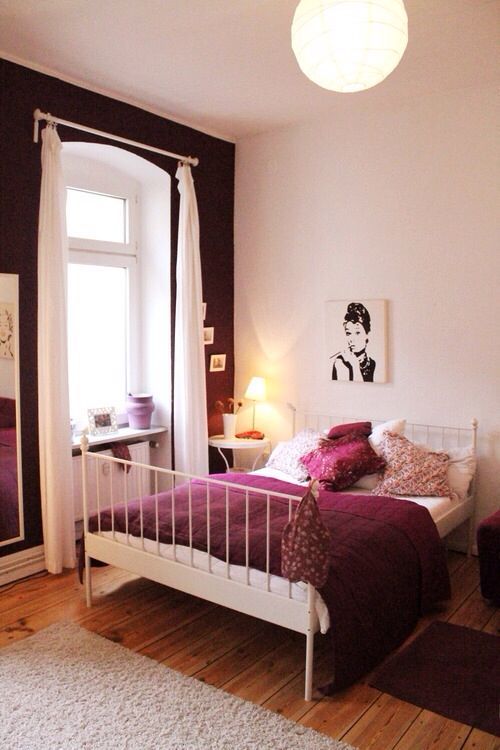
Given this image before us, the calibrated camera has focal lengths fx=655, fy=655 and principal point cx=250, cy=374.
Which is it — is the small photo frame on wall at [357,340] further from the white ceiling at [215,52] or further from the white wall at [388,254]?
the white ceiling at [215,52]

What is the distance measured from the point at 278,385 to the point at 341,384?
0.57 metres

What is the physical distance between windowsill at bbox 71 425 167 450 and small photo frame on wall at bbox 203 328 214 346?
0.74 m

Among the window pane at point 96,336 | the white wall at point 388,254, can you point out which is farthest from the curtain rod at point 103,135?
the window pane at point 96,336

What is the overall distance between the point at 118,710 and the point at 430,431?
263 cm

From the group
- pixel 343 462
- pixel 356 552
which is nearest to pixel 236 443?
pixel 343 462

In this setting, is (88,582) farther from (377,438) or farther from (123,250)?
(123,250)

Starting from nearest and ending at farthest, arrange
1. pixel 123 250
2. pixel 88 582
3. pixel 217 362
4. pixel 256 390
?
pixel 88 582, pixel 123 250, pixel 256 390, pixel 217 362

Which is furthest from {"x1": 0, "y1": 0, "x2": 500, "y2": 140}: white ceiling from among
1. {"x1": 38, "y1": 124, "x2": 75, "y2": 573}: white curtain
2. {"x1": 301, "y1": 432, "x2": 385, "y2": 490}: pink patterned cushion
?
{"x1": 301, "y1": 432, "x2": 385, "y2": 490}: pink patterned cushion

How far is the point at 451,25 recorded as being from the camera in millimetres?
3219

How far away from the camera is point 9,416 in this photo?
3797 mm

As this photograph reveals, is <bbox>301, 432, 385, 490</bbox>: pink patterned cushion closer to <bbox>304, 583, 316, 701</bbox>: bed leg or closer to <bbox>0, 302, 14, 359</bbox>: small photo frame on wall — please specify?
<bbox>304, 583, 316, 701</bbox>: bed leg

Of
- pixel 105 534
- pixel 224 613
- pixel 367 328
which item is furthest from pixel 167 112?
pixel 224 613

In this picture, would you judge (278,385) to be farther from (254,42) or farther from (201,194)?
(254,42)

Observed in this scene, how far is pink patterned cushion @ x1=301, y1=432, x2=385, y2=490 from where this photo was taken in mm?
3971
